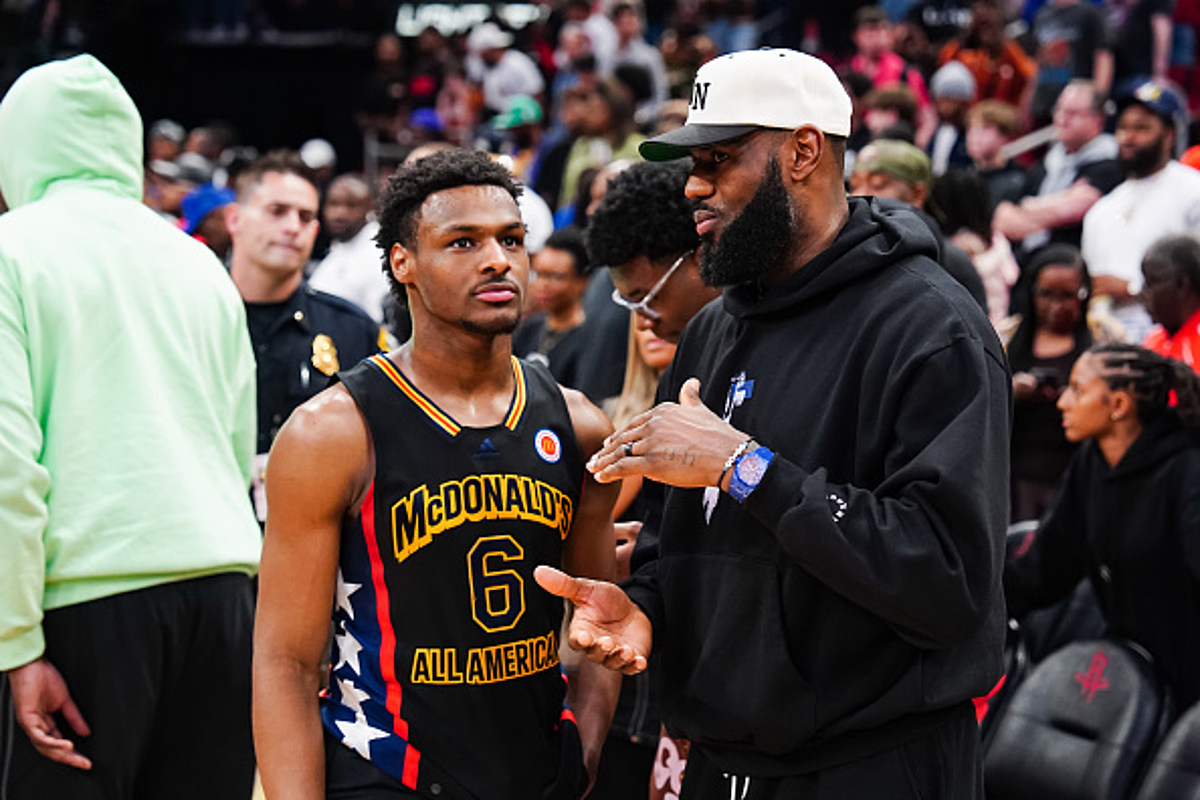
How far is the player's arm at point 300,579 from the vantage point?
9.17 feet

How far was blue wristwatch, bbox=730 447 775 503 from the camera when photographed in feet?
8.20

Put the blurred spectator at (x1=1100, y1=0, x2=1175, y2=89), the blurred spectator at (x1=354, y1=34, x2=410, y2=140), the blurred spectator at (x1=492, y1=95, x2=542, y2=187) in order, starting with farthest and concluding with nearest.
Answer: the blurred spectator at (x1=354, y1=34, x2=410, y2=140) < the blurred spectator at (x1=492, y1=95, x2=542, y2=187) < the blurred spectator at (x1=1100, y1=0, x2=1175, y2=89)

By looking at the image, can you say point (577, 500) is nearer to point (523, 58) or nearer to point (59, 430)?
point (59, 430)

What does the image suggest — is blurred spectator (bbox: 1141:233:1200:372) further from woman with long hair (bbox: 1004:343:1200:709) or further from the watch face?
the watch face

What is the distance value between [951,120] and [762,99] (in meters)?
7.65

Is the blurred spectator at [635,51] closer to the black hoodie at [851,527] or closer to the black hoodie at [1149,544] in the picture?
the black hoodie at [1149,544]

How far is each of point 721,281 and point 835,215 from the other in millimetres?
246

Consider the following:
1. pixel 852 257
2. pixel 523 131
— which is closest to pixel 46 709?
pixel 852 257

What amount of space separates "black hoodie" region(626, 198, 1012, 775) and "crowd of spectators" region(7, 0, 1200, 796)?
0.53m

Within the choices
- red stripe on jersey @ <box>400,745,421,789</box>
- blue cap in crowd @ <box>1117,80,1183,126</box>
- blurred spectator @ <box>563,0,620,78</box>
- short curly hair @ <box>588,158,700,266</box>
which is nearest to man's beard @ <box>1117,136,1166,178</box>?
blue cap in crowd @ <box>1117,80,1183,126</box>

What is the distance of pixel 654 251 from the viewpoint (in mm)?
3836

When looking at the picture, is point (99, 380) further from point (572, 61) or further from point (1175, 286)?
point (572, 61)

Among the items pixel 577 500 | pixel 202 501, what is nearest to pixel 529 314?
pixel 202 501

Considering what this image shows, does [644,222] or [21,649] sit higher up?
[644,222]
